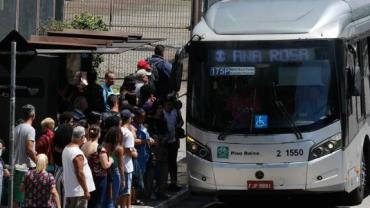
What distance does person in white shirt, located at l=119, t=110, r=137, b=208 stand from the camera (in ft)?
46.8

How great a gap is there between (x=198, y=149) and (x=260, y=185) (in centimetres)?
121

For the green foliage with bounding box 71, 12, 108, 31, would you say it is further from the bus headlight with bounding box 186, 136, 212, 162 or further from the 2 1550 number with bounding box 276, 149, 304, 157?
the 2 1550 number with bounding box 276, 149, 304, 157

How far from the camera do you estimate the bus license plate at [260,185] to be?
14656 mm

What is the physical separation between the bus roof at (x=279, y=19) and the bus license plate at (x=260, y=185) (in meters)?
2.29

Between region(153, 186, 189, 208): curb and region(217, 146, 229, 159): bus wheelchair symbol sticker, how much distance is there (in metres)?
1.39

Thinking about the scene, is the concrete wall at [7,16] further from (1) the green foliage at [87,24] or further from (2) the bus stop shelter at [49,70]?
(1) the green foliage at [87,24]

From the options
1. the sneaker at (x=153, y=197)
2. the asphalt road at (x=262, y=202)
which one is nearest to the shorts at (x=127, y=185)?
the sneaker at (x=153, y=197)

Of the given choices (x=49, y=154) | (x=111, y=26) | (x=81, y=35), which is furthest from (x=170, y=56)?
(x=49, y=154)

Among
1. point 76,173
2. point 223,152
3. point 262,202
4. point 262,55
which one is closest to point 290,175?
point 223,152

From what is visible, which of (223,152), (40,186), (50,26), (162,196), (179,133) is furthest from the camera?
(50,26)

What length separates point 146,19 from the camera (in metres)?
30.3

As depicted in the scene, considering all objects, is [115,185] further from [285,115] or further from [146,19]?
[146,19]

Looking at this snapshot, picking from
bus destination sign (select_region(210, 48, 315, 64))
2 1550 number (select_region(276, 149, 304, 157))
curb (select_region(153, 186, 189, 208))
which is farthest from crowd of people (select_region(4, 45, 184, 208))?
2 1550 number (select_region(276, 149, 304, 157))

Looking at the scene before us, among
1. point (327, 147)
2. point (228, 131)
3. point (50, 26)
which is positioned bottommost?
point (327, 147)
